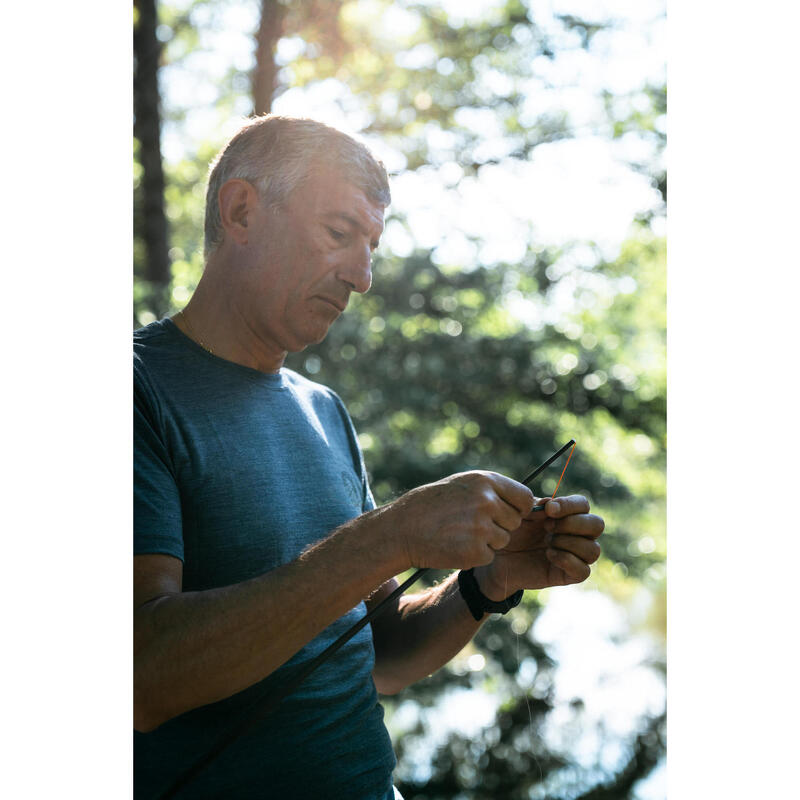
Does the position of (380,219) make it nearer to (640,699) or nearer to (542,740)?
(542,740)

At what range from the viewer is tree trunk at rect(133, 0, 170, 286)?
3.48 meters

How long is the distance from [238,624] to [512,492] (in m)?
0.29

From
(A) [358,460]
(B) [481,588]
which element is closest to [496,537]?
(B) [481,588]

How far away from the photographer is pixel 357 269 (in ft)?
3.40

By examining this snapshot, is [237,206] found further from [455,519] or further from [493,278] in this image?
[493,278]

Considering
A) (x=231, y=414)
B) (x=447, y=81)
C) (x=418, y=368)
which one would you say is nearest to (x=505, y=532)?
(x=231, y=414)

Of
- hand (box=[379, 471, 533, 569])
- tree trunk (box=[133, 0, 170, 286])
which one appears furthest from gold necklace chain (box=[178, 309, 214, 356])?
tree trunk (box=[133, 0, 170, 286])

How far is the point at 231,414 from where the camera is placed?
95cm

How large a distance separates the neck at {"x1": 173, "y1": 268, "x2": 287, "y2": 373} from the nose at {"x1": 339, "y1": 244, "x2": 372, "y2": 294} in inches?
5.2

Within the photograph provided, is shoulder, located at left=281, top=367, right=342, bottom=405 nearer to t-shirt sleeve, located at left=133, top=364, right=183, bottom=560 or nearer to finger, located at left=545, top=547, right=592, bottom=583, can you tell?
t-shirt sleeve, located at left=133, top=364, right=183, bottom=560

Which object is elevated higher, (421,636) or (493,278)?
(421,636)

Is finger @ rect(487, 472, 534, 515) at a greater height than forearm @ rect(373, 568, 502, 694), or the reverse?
finger @ rect(487, 472, 534, 515)

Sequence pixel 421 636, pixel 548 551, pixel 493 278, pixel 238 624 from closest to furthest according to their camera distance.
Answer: pixel 238 624 → pixel 548 551 → pixel 421 636 → pixel 493 278
